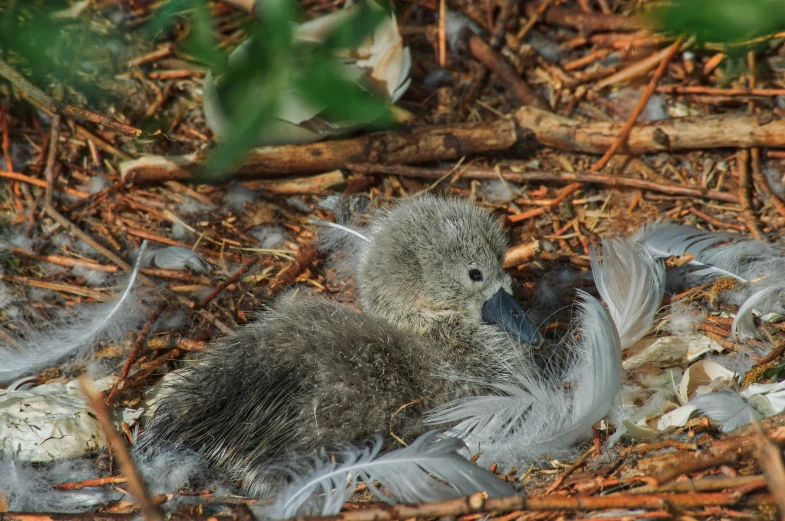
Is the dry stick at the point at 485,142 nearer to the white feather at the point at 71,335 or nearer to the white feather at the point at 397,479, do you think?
the white feather at the point at 71,335

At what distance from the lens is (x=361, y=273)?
3.06 m

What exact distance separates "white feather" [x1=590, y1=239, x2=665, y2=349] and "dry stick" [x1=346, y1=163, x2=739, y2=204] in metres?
0.46

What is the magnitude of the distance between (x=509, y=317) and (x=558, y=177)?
106 centimetres

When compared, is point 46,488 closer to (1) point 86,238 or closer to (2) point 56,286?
(2) point 56,286

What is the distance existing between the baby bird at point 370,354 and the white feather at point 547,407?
126 millimetres

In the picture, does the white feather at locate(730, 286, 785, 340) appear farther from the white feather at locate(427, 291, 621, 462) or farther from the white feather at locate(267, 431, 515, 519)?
the white feather at locate(267, 431, 515, 519)

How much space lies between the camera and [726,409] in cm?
235

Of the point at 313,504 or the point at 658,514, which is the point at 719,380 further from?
the point at 313,504

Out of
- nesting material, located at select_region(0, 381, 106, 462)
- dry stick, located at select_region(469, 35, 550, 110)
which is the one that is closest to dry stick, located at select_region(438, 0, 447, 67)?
dry stick, located at select_region(469, 35, 550, 110)

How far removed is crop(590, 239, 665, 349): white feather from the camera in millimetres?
2967

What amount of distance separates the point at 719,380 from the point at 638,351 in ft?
1.31

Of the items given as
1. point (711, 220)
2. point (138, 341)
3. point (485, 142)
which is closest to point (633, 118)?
point (711, 220)

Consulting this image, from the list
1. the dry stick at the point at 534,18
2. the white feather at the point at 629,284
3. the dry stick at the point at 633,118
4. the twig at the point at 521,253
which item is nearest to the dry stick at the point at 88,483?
the twig at the point at 521,253

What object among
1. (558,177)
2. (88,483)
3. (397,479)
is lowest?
(88,483)
